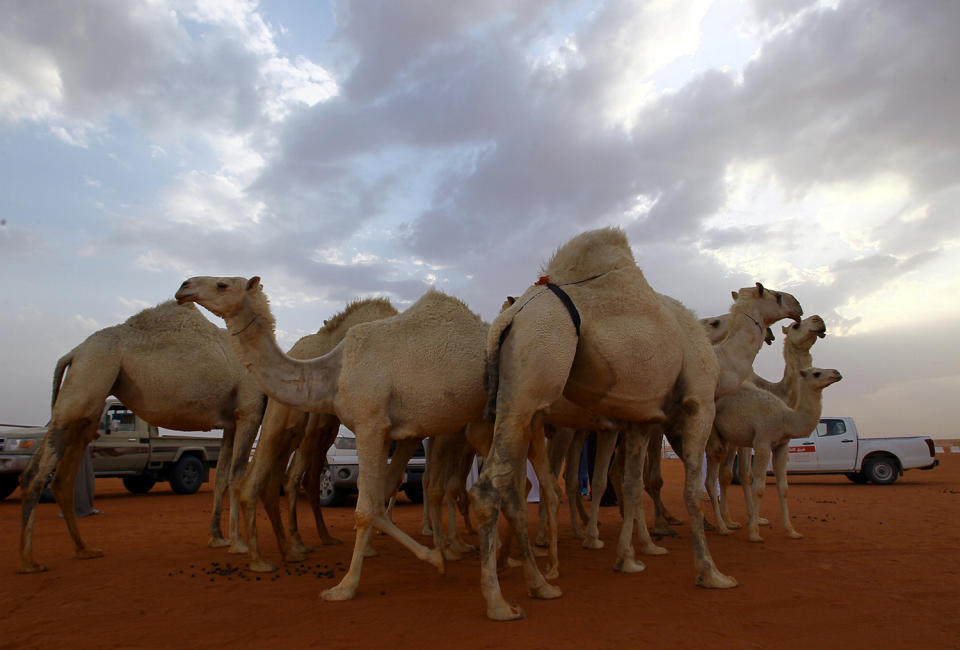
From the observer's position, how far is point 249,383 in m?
8.54

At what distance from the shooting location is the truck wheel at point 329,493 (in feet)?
48.4

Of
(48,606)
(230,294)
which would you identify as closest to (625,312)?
(230,294)

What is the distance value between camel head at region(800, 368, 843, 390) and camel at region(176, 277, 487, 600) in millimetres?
6126

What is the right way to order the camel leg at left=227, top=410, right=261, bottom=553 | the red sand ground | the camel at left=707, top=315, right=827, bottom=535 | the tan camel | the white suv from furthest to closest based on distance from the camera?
the white suv
the camel at left=707, top=315, right=827, bottom=535
the camel leg at left=227, top=410, right=261, bottom=553
the tan camel
the red sand ground

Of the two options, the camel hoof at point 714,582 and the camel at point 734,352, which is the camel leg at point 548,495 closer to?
the camel hoof at point 714,582

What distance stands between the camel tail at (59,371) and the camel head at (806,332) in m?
10.7

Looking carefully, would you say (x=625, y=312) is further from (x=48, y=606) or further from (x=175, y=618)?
(x=48, y=606)

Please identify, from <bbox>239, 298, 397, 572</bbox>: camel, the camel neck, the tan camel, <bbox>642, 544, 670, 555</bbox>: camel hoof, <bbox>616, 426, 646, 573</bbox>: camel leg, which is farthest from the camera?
<bbox>642, 544, 670, 555</bbox>: camel hoof

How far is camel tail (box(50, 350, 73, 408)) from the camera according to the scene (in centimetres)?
779

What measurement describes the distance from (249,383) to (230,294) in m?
2.64

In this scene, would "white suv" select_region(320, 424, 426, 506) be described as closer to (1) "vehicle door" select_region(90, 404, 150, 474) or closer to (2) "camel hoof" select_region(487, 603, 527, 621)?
(1) "vehicle door" select_region(90, 404, 150, 474)

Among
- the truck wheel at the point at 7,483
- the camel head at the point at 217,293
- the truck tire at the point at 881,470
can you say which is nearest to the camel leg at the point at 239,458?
the camel head at the point at 217,293

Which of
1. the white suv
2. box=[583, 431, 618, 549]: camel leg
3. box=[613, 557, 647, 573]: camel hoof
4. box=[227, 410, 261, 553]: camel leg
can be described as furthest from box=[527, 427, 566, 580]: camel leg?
the white suv

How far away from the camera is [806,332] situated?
10.9 m
